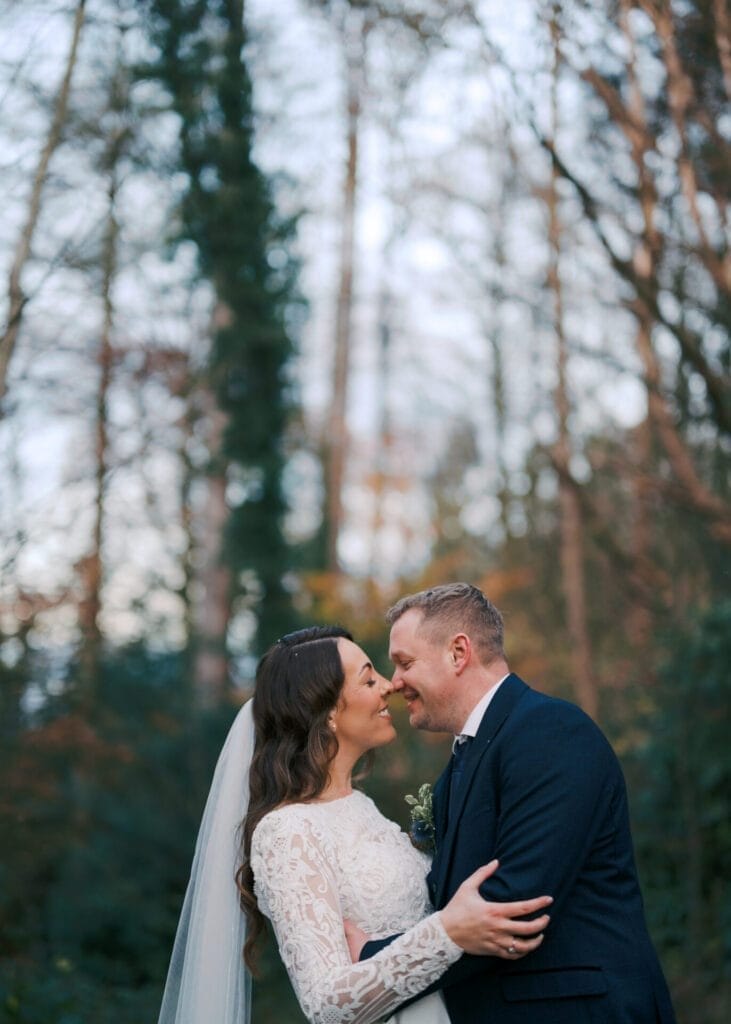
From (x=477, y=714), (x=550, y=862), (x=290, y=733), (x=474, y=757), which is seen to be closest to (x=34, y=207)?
(x=290, y=733)

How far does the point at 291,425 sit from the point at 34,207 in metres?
10.9

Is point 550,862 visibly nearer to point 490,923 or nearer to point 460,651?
point 490,923

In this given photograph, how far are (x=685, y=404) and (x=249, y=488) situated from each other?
7.84 meters

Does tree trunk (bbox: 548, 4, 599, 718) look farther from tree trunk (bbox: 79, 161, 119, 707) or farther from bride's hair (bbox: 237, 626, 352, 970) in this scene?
tree trunk (bbox: 79, 161, 119, 707)

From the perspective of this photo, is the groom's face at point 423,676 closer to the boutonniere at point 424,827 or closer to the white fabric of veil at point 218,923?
the boutonniere at point 424,827

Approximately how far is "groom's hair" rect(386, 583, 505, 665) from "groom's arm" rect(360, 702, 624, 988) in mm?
343

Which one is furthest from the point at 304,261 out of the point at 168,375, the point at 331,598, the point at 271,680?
the point at 271,680

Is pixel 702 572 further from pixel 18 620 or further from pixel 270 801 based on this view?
pixel 270 801

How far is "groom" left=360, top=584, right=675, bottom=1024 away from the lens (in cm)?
305

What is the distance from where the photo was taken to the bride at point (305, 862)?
322 cm

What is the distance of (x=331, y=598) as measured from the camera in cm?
1700

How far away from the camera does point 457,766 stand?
3498 mm

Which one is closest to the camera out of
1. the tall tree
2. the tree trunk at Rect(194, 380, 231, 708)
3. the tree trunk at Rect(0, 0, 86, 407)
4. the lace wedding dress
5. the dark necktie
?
the lace wedding dress

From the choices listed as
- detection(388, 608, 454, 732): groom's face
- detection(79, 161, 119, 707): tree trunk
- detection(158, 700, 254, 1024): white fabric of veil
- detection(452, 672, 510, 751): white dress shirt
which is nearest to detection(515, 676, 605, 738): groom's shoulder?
detection(452, 672, 510, 751): white dress shirt
